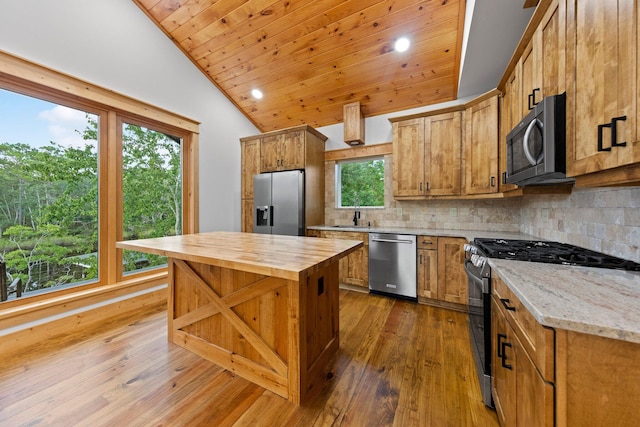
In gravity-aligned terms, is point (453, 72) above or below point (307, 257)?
above

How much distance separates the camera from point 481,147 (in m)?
2.77

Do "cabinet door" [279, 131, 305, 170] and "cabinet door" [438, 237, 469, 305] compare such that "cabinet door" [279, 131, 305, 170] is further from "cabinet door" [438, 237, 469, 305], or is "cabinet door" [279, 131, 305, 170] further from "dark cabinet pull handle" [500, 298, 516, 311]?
"dark cabinet pull handle" [500, 298, 516, 311]

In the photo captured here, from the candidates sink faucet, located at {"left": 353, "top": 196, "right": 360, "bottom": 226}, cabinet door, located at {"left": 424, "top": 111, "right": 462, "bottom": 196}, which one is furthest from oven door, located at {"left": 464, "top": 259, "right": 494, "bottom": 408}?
sink faucet, located at {"left": 353, "top": 196, "right": 360, "bottom": 226}

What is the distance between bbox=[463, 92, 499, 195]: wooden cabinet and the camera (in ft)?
8.66

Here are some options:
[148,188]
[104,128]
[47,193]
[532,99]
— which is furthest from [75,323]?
[532,99]

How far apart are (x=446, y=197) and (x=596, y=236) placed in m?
1.61

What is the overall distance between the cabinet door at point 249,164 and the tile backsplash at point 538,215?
4.13 ft

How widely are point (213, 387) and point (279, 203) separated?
265 cm

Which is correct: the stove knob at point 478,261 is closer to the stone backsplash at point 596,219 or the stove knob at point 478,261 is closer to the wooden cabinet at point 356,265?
the stone backsplash at point 596,219

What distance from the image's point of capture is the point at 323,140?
13.9 feet

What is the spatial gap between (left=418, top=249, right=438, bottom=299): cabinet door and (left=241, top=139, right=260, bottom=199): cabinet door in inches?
117

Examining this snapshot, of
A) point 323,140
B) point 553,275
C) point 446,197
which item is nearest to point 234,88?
point 323,140

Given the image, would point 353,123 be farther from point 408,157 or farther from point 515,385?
point 515,385

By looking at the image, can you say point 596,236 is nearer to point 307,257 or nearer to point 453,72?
point 307,257
